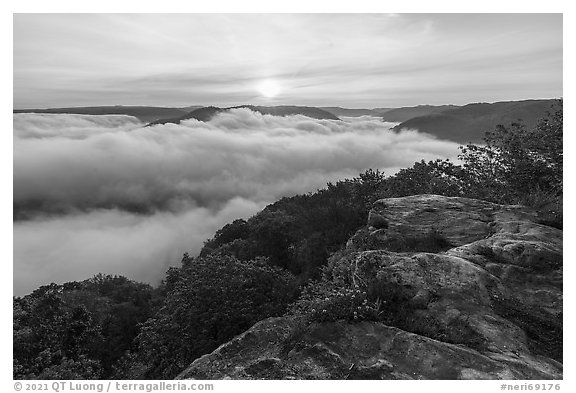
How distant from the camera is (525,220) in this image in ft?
38.5

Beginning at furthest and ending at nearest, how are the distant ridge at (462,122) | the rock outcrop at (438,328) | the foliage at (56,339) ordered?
the distant ridge at (462,122), the foliage at (56,339), the rock outcrop at (438,328)

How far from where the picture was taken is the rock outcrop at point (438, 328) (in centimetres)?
699

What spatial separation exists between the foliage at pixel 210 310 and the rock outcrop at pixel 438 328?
4552 mm

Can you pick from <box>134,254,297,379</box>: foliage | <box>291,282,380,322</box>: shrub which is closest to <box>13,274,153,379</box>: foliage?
<box>134,254,297,379</box>: foliage

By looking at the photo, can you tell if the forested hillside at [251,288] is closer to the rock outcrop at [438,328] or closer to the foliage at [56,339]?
the foliage at [56,339]

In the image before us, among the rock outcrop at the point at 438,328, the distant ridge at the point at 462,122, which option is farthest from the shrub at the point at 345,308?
the distant ridge at the point at 462,122

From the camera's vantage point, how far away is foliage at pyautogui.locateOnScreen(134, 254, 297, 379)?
519 inches

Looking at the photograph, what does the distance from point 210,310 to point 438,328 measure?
882cm

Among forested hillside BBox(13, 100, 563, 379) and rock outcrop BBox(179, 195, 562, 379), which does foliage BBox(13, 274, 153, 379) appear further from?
rock outcrop BBox(179, 195, 562, 379)

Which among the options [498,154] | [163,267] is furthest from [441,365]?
[163,267]

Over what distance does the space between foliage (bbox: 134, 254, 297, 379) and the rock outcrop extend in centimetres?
455

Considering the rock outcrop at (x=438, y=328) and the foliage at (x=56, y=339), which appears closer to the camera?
the rock outcrop at (x=438, y=328)

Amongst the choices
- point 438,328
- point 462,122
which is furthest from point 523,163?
point 462,122
